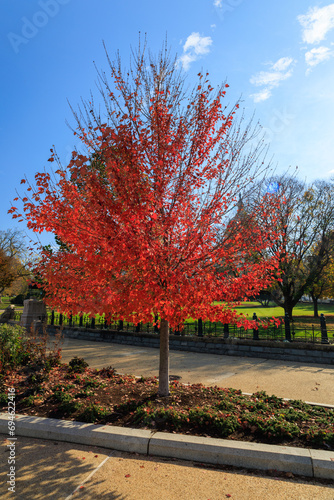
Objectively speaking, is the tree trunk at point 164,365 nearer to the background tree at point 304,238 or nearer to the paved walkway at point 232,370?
the paved walkway at point 232,370

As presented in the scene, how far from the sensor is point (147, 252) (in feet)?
15.0

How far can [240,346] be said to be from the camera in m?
12.3

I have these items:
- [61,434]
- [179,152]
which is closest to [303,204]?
[179,152]

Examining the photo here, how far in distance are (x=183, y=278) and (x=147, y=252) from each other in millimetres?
763

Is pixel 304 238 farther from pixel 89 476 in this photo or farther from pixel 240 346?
pixel 89 476

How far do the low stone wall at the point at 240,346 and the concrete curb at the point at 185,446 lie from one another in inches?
194

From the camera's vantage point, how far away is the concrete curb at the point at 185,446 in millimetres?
3775

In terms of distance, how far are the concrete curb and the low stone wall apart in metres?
4.92

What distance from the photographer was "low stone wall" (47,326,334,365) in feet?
35.6

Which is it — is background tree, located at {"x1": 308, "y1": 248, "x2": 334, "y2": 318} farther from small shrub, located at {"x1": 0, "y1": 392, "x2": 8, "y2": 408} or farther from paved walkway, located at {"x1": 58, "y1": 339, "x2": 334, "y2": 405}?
small shrub, located at {"x1": 0, "y1": 392, "x2": 8, "y2": 408}

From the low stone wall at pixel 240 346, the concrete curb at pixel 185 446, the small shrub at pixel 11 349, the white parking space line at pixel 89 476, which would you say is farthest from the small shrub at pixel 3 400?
the low stone wall at pixel 240 346

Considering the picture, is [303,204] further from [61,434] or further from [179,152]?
[61,434]

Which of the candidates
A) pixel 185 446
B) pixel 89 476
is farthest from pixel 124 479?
pixel 185 446

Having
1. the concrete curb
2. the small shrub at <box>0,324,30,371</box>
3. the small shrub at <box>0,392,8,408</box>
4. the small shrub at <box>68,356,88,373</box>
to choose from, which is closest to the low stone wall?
the small shrub at <box>0,324,30,371</box>
